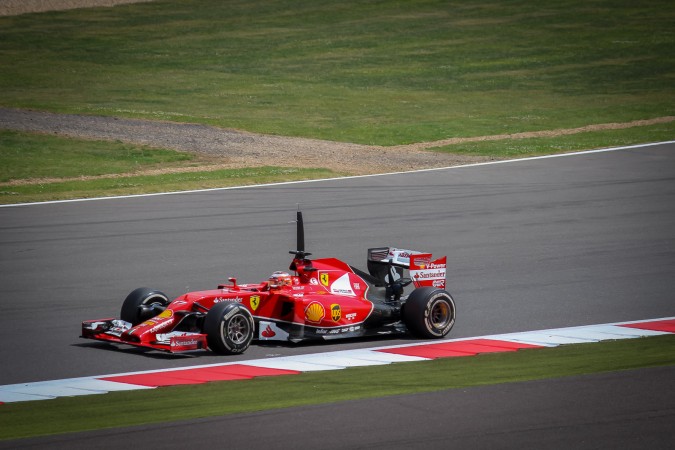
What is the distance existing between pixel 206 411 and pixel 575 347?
16.2 ft

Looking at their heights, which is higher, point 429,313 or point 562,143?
point 562,143

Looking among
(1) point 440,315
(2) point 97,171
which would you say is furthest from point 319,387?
(2) point 97,171

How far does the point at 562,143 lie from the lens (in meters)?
33.6

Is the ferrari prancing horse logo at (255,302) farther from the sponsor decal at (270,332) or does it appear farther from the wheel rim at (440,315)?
the wheel rim at (440,315)

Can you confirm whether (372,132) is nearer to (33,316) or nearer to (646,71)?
(646,71)

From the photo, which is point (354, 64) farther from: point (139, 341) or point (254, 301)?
point (139, 341)

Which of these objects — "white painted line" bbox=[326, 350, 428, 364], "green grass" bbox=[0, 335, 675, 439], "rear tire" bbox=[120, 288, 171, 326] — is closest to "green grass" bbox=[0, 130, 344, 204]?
"rear tire" bbox=[120, 288, 171, 326]

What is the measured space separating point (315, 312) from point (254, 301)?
28.5 inches

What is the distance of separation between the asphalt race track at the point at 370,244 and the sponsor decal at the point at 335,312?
380 mm

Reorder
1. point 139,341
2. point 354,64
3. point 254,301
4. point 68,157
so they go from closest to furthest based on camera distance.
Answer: point 139,341 < point 254,301 < point 68,157 < point 354,64

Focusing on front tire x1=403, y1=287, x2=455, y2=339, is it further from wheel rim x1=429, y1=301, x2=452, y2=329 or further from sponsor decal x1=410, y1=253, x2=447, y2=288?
sponsor decal x1=410, y1=253, x2=447, y2=288

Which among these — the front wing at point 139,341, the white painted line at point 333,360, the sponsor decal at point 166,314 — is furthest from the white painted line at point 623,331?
the sponsor decal at point 166,314

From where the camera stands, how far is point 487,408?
34.0 feet

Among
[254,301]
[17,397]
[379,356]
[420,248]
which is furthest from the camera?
[420,248]
